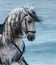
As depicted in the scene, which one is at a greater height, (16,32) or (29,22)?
(29,22)

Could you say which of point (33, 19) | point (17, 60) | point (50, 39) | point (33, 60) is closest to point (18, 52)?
point (17, 60)

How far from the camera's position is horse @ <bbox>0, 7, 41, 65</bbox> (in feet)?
12.5

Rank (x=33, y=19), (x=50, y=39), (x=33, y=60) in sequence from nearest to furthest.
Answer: (x=33, y=19) < (x=33, y=60) < (x=50, y=39)

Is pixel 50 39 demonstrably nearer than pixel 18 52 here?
No

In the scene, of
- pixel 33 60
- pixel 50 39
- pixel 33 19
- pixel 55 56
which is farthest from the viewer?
pixel 50 39

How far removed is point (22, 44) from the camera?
393cm

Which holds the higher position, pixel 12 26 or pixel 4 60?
pixel 12 26

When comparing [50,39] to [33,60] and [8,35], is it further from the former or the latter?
[8,35]

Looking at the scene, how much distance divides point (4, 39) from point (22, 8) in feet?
1.13

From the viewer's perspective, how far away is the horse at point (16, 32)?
12.5ft

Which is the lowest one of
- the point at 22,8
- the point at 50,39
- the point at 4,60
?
the point at 50,39

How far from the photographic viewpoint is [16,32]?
3.88 meters

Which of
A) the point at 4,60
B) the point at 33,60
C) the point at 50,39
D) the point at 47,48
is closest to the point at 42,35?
the point at 50,39

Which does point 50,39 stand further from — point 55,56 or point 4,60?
point 4,60
